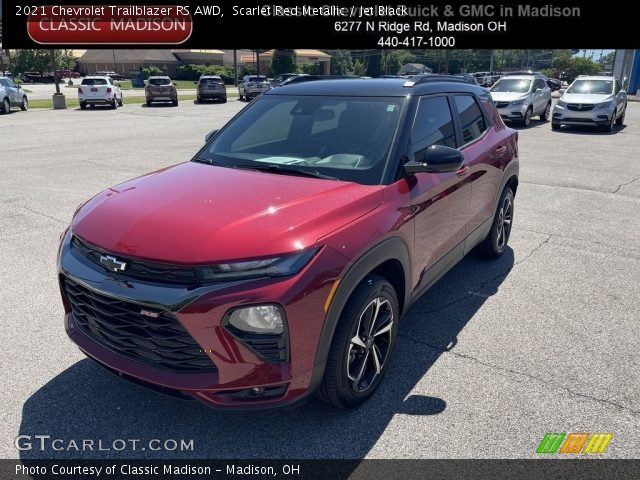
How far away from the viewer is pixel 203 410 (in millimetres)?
3105

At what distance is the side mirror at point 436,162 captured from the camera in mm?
3291

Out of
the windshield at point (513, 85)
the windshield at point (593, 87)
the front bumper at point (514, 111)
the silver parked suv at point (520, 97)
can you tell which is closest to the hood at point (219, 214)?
the silver parked suv at point (520, 97)

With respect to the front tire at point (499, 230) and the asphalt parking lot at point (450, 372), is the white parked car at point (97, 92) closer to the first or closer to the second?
the asphalt parking lot at point (450, 372)

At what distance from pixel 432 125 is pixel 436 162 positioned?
740 mm

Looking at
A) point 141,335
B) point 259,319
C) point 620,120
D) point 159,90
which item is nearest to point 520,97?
point 620,120

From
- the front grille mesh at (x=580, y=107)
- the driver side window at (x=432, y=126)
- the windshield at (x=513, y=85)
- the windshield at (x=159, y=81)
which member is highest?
the windshield at (x=159, y=81)

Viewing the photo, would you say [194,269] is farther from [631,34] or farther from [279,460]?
[631,34]

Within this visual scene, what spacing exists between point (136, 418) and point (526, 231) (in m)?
5.22

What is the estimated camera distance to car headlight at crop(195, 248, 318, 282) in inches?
96.4

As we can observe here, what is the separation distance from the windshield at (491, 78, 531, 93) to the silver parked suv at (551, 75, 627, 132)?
1424mm

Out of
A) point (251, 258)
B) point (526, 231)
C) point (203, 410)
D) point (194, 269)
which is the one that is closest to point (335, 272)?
point (251, 258)

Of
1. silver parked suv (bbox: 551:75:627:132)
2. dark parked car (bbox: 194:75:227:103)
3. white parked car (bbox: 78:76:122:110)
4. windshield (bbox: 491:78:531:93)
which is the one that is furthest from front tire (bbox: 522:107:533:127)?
white parked car (bbox: 78:76:122:110)

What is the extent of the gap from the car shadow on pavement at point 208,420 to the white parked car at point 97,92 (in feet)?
87.2

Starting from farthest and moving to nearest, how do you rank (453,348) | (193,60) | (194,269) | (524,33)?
1. (193,60)
2. (524,33)
3. (453,348)
4. (194,269)
